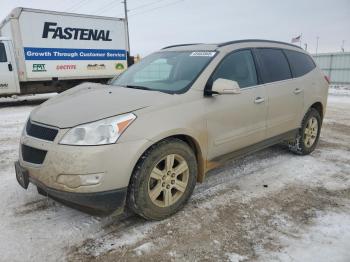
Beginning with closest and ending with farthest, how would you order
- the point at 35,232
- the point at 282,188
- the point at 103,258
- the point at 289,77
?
the point at 103,258, the point at 35,232, the point at 282,188, the point at 289,77

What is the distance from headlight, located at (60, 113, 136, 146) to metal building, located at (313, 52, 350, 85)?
18326 mm

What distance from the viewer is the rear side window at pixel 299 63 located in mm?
4957

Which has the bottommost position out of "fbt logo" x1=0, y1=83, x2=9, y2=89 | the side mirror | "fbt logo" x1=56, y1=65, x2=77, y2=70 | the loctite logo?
"fbt logo" x1=0, y1=83, x2=9, y2=89

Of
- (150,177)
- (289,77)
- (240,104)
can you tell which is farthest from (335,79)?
(150,177)

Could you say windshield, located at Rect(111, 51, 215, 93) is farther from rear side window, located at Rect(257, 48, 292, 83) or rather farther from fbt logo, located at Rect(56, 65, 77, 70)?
fbt logo, located at Rect(56, 65, 77, 70)

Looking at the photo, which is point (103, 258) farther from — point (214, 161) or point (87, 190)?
point (214, 161)

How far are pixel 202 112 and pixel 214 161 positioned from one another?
629 mm

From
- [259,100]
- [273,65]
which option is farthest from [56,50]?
[259,100]

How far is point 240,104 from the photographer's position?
12.7ft

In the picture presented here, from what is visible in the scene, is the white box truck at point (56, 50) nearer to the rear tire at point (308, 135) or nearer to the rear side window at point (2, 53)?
the rear side window at point (2, 53)

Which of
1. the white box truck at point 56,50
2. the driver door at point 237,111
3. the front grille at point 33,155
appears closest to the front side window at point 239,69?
the driver door at point 237,111

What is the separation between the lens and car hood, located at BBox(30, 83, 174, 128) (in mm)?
2895

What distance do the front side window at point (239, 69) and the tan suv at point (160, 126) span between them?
1 cm

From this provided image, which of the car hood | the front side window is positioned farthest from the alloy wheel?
the front side window
